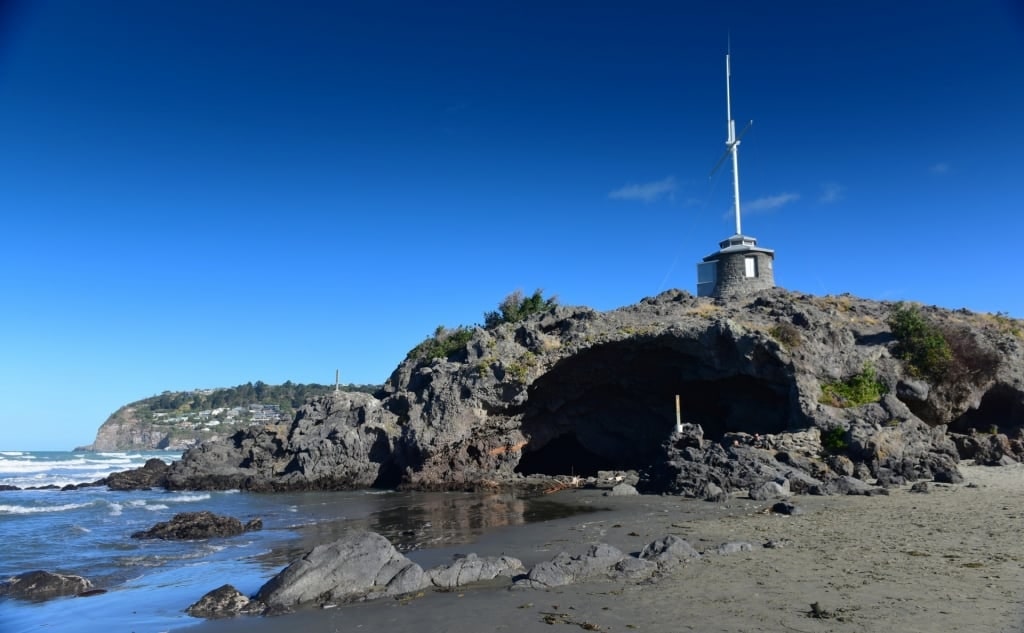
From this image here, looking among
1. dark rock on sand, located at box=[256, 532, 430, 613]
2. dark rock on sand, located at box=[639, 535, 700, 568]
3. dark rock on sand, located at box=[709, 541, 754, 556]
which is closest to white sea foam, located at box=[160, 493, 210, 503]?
dark rock on sand, located at box=[256, 532, 430, 613]

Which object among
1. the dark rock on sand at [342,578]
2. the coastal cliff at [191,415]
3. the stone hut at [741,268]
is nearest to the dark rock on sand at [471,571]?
the dark rock on sand at [342,578]

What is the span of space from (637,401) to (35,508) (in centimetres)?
2800

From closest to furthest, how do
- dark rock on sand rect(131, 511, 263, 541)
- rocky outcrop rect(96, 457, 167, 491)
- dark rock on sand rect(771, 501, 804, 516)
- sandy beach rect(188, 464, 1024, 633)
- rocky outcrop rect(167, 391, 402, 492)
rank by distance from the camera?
1. sandy beach rect(188, 464, 1024, 633)
2. dark rock on sand rect(771, 501, 804, 516)
3. dark rock on sand rect(131, 511, 263, 541)
4. rocky outcrop rect(167, 391, 402, 492)
5. rocky outcrop rect(96, 457, 167, 491)

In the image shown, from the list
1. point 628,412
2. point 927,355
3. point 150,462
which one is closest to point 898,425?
point 927,355

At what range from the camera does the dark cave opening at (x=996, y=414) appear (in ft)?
91.8

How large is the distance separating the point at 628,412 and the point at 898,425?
13281 millimetres

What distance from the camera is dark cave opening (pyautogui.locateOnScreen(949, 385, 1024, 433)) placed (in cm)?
2798

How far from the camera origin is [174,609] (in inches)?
374

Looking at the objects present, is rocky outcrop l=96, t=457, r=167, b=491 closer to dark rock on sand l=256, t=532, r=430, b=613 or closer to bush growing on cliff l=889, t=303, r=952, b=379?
dark rock on sand l=256, t=532, r=430, b=613

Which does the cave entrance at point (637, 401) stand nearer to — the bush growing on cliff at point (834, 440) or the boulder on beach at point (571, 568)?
the bush growing on cliff at point (834, 440)

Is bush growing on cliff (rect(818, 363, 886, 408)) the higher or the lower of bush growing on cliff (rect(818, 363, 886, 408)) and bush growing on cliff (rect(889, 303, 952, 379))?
the lower

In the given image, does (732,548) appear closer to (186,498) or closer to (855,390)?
(855,390)

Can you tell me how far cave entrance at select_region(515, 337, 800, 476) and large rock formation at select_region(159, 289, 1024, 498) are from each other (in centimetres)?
8

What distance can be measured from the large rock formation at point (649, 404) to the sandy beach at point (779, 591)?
8853mm
